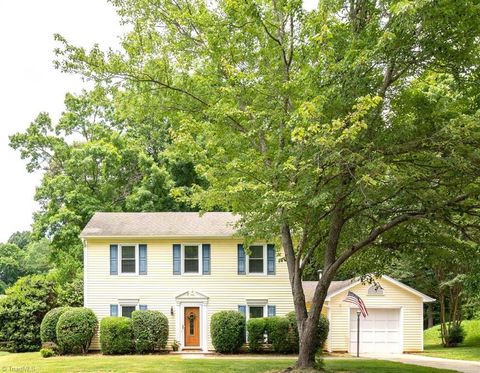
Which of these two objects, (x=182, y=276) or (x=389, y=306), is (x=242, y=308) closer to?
(x=182, y=276)

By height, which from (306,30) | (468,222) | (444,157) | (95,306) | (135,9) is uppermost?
(135,9)

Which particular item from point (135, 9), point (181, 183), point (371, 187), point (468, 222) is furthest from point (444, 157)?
point (181, 183)

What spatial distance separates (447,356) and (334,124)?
53.4ft

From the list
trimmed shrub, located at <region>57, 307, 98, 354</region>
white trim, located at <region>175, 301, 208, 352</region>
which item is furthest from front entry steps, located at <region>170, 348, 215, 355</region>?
trimmed shrub, located at <region>57, 307, 98, 354</region>

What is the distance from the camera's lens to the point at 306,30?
15430 mm

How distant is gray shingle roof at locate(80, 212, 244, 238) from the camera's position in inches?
1045

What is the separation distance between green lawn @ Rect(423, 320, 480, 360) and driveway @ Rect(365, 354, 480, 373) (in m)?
1.37

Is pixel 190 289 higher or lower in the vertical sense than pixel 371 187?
lower

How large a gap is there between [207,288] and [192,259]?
1385 mm

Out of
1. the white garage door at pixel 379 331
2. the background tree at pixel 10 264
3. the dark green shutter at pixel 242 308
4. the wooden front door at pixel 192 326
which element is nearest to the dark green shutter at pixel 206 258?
the wooden front door at pixel 192 326

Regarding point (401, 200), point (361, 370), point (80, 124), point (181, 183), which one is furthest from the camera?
point (181, 183)

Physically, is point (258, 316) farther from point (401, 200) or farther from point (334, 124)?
point (334, 124)

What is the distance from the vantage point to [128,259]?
87.9 feet

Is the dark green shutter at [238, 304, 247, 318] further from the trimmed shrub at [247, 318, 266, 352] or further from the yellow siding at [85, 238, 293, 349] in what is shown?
the trimmed shrub at [247, 318, 266, 352]
